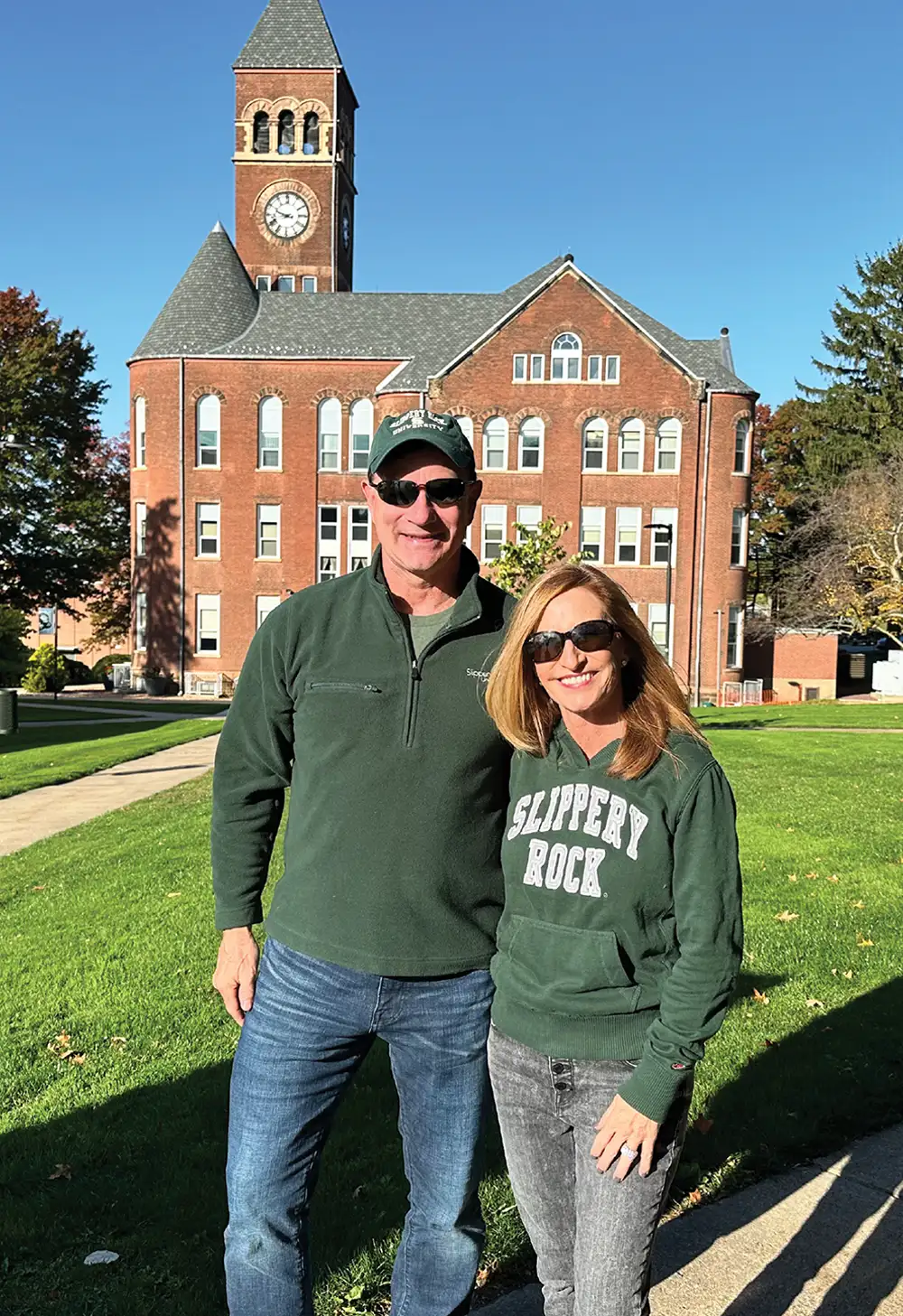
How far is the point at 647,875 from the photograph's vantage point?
8.22 feet

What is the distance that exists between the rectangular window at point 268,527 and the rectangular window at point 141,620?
16.9ft

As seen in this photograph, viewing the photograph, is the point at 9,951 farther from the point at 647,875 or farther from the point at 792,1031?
the point at 647,875

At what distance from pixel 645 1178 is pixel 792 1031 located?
132 inches

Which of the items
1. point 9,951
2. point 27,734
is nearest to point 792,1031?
point 9,951

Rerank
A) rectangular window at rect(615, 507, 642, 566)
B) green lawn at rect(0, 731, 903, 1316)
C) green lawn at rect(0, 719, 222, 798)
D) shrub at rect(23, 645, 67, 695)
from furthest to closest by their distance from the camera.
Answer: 1. rectangular window at rect(615, 507, 642, 566)
2. shrub at rect(23, 645, 67, 695)
3. green lawn at rect(0, 719, 222, 798)
4. green lawn at rect(0, 731, 903, 1316)

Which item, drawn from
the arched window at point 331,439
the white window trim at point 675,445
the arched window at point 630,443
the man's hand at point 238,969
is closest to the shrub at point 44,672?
the arched window at point 331,439

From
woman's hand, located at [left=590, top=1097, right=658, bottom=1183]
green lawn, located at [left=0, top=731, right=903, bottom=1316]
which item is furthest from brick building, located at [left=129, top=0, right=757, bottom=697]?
woman's hand, located at [left=590, top=1097, right=658, bottom=1183]

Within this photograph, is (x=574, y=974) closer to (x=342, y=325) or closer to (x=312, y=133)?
(x=342, y=325)

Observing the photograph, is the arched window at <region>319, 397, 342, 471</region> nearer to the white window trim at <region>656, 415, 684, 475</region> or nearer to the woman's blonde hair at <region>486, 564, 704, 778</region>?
the white window trim at <region>656, 415, 684, 475</region>

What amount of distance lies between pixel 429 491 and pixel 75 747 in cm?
1883

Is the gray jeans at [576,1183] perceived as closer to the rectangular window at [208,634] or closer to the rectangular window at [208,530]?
the rectangular window at [208,634]

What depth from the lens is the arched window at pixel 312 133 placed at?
5369 centimetres

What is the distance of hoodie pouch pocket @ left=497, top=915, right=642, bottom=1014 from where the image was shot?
252 cm

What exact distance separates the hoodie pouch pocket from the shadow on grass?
5.28 ft
